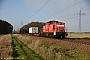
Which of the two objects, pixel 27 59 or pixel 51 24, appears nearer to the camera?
pixel 27 59

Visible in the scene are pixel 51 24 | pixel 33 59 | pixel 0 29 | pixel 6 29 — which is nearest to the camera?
pixel 33 59

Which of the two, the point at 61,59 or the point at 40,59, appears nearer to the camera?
the point at 61,59

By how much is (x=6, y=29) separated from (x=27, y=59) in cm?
12048

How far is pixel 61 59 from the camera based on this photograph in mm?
9344

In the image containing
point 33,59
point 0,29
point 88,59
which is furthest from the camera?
point 0,29

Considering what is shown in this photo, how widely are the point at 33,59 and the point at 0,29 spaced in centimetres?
11000

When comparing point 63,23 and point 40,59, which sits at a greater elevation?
point 63,23

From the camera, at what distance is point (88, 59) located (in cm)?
930

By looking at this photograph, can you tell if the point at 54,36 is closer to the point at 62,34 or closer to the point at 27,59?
the point at 62,34

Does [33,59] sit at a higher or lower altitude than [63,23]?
lower

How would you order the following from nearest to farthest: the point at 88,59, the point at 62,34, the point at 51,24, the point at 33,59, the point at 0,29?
the point at 88,59 → the point at 33,59 → the point at 62,34 → the point at 51,24 → the point at 0,29

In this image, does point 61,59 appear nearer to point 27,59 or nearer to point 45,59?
point 45,59

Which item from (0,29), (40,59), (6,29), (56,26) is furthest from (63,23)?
(6,29)

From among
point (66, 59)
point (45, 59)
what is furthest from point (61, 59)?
point (45, 59)
